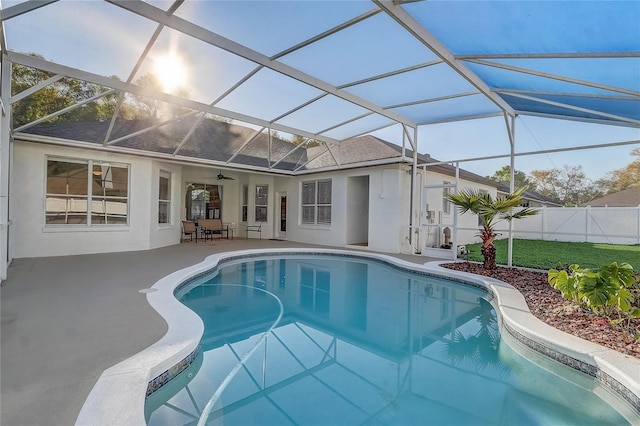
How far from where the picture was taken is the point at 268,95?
7875mm

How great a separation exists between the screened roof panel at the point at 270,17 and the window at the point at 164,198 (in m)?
7.84

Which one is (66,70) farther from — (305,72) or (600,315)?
(600,315)

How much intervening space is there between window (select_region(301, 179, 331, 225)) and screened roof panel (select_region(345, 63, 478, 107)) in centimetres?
583

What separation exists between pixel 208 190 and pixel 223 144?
4316mm

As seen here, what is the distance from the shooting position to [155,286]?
5.83m

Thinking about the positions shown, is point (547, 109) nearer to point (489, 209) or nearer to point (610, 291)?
point (489, 209)

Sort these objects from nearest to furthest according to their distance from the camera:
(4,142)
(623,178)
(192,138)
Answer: (4,142)
(192,138)
(623,178)

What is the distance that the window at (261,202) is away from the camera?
626 inches

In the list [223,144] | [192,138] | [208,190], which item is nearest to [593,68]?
[223,144]

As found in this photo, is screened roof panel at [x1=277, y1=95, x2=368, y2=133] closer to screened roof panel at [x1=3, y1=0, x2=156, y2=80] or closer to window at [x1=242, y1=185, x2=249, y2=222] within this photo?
screened roof panel at [x1=3, y1=0, x2=156, y2=80]

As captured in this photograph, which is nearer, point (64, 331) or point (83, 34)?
point (64, 331)

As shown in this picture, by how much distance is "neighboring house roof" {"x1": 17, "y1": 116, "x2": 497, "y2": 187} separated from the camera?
916 centimetres

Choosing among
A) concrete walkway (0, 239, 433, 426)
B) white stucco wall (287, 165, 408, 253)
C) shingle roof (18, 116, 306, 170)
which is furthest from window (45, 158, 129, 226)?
white stucco wall (287, 165, 408, 253)

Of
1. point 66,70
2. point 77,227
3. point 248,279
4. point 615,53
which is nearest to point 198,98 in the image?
point 66,70
